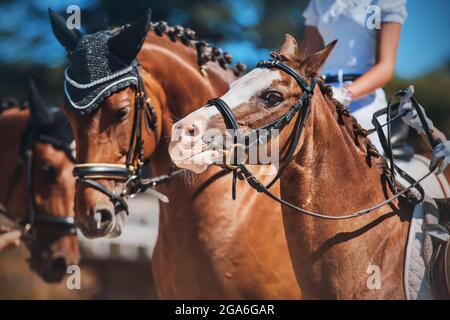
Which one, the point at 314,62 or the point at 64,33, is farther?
the point at 64,33

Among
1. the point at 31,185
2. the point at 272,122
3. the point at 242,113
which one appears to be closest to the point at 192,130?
the point at 242,113

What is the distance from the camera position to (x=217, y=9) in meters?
10.4

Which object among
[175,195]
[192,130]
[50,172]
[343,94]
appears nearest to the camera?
[192,130]

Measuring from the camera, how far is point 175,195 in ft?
12.6

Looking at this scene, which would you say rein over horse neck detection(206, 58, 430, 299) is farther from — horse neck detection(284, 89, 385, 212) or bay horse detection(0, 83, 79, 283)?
bay horse detection(0, 83, 79, 283)

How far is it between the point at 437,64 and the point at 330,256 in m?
9.42

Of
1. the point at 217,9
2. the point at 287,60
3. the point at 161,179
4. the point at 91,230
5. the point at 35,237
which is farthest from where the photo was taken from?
the point at 217,9

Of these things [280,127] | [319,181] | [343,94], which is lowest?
[319,181]

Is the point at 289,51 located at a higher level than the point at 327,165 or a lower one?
higher

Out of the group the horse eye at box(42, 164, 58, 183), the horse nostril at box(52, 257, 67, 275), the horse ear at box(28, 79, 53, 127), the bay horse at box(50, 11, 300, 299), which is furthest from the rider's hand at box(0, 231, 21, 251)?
the bay horse at box(50, 11, 300, 299)

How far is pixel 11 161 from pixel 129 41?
2248 millimetres

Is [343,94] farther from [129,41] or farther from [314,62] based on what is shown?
[129,41]

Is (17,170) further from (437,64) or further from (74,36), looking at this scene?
(437,64)

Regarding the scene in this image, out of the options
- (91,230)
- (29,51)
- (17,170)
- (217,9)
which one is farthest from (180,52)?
(29,51)
